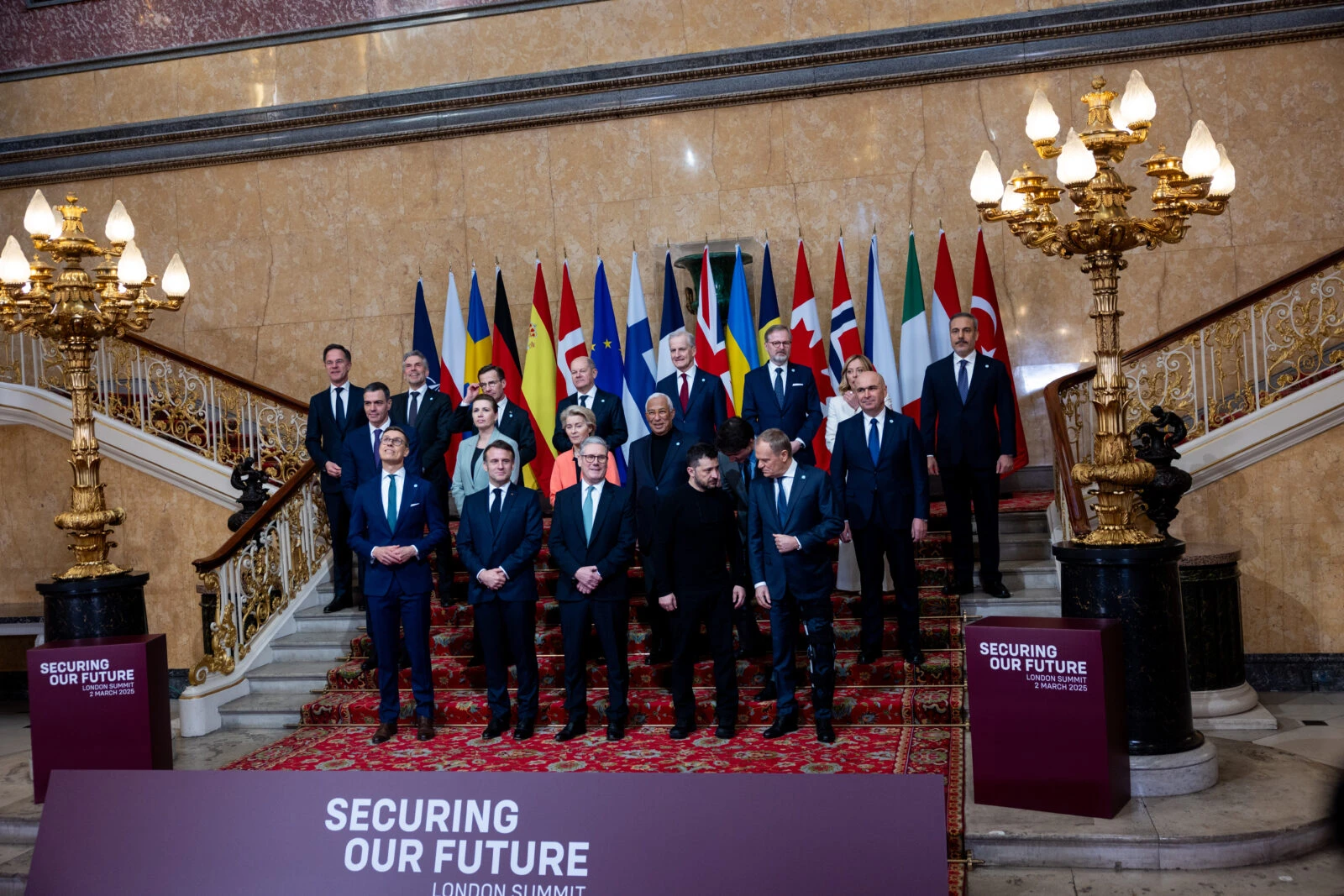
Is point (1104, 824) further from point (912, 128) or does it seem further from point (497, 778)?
point (912, 128)

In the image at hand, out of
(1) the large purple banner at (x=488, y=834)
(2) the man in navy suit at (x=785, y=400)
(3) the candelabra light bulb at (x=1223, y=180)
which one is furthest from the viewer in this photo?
(2) the man in navy suit at (x=785, y=400)

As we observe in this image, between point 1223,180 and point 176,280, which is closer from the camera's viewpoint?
point 1223,180

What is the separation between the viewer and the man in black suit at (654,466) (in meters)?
6.74

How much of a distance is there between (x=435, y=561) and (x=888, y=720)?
348cm

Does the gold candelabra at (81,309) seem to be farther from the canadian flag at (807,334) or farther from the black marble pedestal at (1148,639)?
the black marble pedestal at (1148,639)

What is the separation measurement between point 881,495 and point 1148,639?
66.1 inches

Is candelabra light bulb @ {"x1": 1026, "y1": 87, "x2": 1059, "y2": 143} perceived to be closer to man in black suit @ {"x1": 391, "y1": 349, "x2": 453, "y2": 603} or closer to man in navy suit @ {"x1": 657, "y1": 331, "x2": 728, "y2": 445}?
man in navy suit @ {"x1": 657, "y1": 331, "x2": 728, "y2": 445}

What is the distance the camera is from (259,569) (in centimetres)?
812

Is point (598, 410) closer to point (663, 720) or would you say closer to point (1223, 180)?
point (663, 720)

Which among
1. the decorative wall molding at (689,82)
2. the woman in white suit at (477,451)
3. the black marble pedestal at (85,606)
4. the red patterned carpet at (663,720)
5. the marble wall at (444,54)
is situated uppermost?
the marble wall at (444,54)

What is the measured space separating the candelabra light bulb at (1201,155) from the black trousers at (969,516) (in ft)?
7.96

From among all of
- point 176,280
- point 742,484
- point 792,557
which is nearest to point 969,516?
point 742,484

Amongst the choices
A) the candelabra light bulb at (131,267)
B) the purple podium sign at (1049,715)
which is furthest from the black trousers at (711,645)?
the candelabra light bulb at (131,267)

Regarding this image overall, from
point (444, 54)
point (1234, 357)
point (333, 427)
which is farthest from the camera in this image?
point (444, 54)
